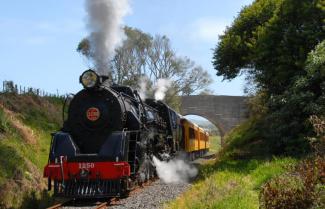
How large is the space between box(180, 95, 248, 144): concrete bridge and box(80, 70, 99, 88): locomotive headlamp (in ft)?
137

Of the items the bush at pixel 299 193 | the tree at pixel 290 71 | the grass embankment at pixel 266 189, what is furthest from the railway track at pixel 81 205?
the tree at pixel 290 71

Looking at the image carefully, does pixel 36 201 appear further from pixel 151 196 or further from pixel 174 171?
pixel 174 171

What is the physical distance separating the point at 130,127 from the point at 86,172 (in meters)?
2.10

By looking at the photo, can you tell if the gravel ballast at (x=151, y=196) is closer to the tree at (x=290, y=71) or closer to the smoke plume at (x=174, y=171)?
the smoke plume at (x=174, y=171)

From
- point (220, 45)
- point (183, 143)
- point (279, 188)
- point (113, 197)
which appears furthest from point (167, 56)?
point (279, 188)

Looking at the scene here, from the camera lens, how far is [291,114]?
18.0m

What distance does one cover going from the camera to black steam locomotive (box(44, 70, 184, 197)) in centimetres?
1227

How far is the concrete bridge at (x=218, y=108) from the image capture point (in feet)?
183

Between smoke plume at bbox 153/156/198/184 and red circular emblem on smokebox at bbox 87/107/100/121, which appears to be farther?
smoke plume at bbox 153/156/198/184

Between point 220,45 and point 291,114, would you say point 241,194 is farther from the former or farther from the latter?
point 220,45

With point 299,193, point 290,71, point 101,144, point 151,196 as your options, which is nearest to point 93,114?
point 101,144

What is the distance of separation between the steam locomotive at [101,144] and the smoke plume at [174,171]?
1738 mm

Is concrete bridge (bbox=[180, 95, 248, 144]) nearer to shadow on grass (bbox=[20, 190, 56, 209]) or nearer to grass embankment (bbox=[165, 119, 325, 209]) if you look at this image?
grass embankment (bbox=[165, 119, 325, 209])

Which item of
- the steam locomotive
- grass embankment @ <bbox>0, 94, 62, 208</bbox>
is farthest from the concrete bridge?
the steam locomotive
